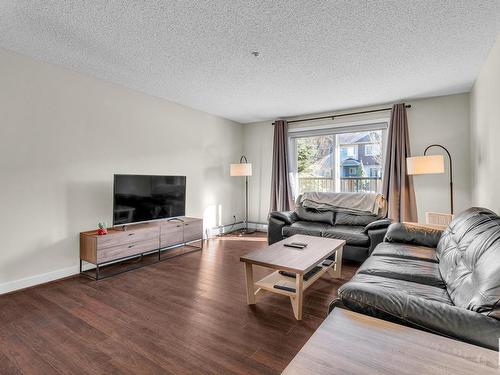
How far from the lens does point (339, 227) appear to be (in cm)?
414

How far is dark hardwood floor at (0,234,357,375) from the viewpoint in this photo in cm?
172

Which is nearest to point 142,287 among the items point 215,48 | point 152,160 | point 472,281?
point 152,160

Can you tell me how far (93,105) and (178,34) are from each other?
172 cm

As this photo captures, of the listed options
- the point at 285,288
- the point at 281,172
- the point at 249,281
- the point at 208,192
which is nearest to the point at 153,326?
the point at 249,281

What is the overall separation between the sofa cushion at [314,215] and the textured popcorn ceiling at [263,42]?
6.34 feet

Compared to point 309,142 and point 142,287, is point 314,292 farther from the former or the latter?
point 309,142

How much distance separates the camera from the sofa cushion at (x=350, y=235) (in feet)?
11.9

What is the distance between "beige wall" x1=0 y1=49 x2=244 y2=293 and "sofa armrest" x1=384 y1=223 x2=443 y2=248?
11.1 ft

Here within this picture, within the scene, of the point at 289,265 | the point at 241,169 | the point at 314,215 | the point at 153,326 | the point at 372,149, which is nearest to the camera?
the point at 153,326

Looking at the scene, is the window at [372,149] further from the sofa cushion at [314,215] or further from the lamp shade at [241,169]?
the lamp shade at [241,169]

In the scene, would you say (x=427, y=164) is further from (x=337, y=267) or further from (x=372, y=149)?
(x=337, y=267)

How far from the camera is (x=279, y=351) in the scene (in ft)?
6.00

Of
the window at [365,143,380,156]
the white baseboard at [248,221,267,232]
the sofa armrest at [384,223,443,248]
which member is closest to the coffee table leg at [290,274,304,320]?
the sofa armrest at [384,223,443,248]

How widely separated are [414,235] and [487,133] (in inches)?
55.4
